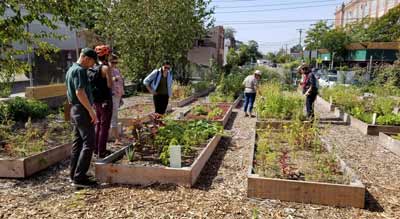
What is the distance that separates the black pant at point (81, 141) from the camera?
4.36 m

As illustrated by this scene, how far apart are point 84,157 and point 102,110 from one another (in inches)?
49.8

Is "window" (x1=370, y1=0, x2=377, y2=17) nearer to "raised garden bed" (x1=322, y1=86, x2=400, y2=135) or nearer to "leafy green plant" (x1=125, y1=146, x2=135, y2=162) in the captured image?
"raised garden bed" (x1=322, y1=86, x2=400, y2=135)

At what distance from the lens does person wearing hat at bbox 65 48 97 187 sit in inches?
167

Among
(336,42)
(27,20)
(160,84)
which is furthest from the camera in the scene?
(336,42)

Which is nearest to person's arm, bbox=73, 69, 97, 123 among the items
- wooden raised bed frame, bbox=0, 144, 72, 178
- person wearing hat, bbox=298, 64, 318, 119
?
wooden raised bed frame, bbox=0, 144, 72, 178

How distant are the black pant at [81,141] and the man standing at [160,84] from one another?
3.05 m

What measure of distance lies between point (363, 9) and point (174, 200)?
2685 inches

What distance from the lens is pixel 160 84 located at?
7496 mm

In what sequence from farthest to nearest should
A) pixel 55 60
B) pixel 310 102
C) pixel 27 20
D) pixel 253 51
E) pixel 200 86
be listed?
pixel 253 51 < pixel 55 60 < pixel 200 86 < pixel 310 102 < pixel 27 20

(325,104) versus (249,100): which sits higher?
(249,100)

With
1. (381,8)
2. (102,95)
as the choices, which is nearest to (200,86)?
(102,95)

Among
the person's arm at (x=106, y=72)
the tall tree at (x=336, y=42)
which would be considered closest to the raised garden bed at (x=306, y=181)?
the person's arm at (x=106, y=72)

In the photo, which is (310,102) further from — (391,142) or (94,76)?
(94,76)

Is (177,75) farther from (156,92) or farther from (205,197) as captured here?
(205,197)
